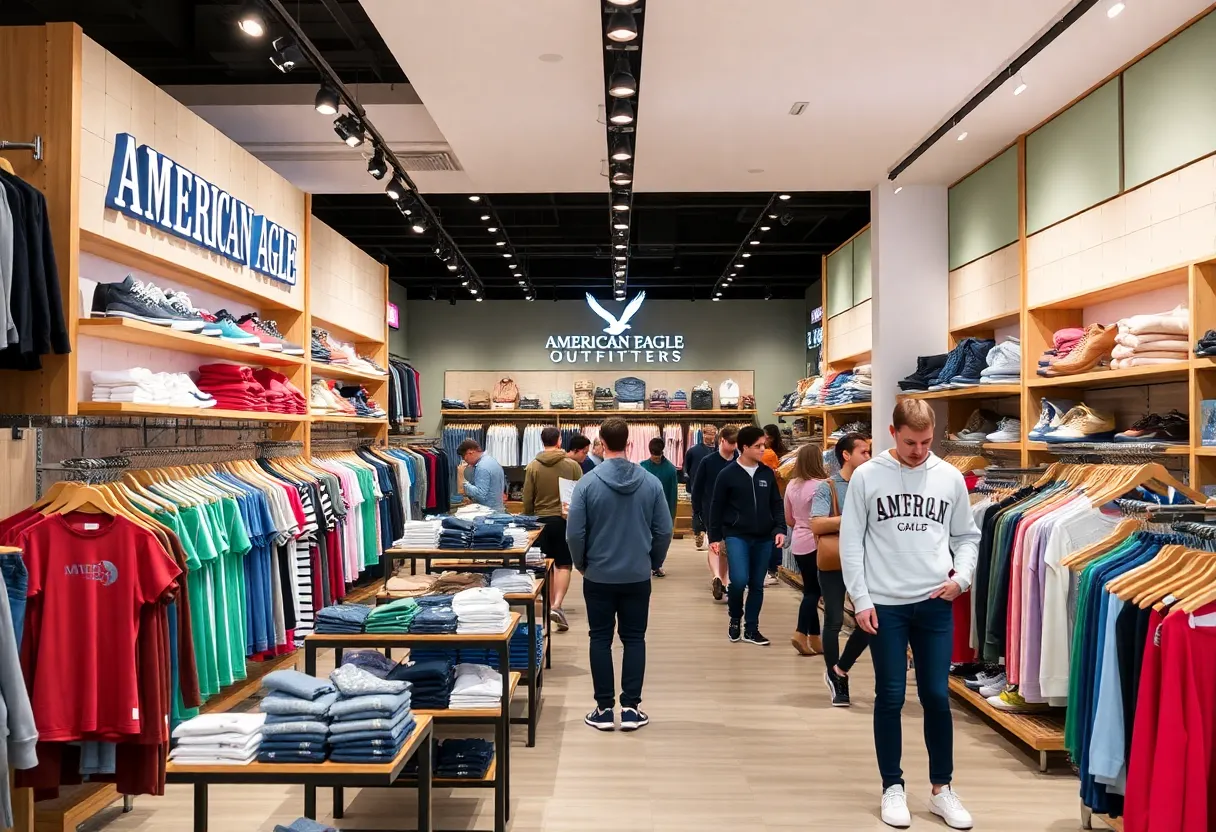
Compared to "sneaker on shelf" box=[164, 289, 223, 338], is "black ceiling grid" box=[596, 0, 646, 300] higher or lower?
higher

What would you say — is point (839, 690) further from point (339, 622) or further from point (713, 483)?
point (339, 622)

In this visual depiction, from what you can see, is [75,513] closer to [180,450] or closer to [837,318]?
[180,450]

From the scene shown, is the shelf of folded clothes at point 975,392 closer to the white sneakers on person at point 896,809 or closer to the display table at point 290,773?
the white sneakers on person at point 896,809

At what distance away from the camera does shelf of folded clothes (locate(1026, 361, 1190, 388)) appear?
4629 millimetres

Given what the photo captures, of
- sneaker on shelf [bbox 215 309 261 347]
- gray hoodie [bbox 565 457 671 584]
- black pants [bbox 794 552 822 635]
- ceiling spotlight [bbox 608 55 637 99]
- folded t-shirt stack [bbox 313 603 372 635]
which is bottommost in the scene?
black pants [bbox 794 552 822 635]

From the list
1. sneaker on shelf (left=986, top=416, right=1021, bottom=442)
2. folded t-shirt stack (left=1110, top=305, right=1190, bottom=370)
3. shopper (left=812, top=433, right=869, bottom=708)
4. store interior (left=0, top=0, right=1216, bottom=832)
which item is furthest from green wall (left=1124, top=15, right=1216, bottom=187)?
shopper (left=812, top=433, right=869, bottom=708)

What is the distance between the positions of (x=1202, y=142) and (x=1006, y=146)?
234 centimetres

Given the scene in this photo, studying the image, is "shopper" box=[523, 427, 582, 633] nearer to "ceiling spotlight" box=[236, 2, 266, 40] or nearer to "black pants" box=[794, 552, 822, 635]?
"black pants" box=[794, 552, 822, 635]

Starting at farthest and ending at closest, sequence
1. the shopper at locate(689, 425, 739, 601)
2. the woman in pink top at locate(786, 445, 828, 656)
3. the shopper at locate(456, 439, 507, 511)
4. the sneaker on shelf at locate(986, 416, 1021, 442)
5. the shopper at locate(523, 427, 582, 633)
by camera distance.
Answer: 1. the shopper at locate(456, 439, 507, 511)
2. the shopper at locate(689, 425, 739, 601)
3. the shopper at locate(523, 427, 582, 633)
4. the woman in pink top at locate(786, 445, 828, 656)
5. the sneaker on shelf at locate(986, 416, 1021, 442)

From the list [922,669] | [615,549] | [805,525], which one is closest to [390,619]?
[615,549]

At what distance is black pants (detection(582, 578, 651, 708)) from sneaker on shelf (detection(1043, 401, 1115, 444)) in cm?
247

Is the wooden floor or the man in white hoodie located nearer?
the man in white hoodie

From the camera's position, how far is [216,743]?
2.60 meters

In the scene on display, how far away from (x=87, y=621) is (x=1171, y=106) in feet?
17.5
